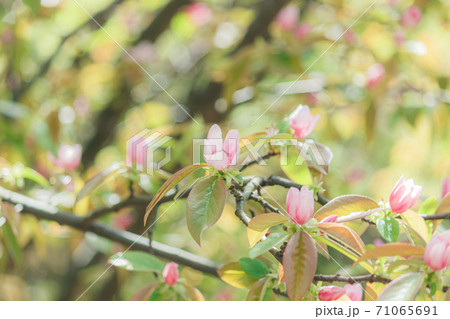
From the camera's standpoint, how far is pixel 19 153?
4.23ft

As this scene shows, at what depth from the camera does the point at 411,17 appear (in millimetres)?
1435

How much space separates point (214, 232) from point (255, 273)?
4.17ft

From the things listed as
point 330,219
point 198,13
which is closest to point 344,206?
point 330,219


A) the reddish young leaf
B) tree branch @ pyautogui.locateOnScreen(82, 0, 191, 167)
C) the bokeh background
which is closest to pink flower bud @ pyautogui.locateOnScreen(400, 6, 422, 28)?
the bokeh background

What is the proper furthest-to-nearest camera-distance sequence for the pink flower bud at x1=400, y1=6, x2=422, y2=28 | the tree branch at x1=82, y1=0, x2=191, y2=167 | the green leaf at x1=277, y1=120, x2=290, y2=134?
the tree branch at x1=82, y1=0, x2=191, y2=167 → the pink flower bud at x1=400, y1=6, x2=422, y2=28 → the green leaf at x1=277, y1=120, x2=290, y2=134

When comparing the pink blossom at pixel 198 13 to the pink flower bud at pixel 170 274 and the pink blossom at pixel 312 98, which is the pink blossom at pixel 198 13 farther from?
the pink flower bud at pixel 170 274

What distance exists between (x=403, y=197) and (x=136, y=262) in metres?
0.40

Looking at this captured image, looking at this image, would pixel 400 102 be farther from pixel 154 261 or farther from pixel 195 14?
pixel 154 261

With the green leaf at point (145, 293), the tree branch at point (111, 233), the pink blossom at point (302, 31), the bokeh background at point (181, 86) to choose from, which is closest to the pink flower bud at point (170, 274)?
the green leaf at point (145, 293)

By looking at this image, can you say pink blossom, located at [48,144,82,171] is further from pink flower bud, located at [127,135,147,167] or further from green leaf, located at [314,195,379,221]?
green leaf, located at [314,195,379,221]

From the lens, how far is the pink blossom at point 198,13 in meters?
1.81

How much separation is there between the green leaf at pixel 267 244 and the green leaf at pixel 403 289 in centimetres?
12

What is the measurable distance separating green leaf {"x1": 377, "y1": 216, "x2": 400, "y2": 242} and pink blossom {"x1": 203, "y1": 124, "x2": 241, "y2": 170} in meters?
0.19

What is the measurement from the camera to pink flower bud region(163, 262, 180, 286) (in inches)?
26.5
